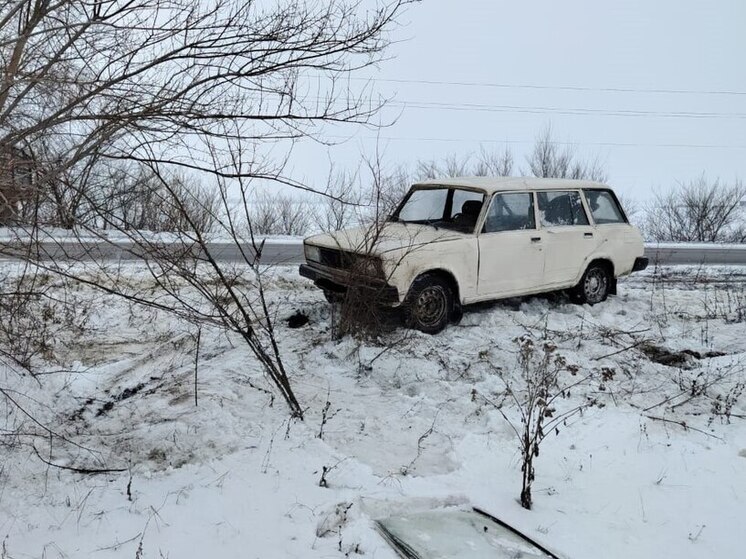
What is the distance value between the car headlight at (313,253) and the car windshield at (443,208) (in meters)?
1.15

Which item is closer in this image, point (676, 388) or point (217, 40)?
point (217, 40)

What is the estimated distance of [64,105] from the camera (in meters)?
4.39

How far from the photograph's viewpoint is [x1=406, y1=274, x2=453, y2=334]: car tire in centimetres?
615

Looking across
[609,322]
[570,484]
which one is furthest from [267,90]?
[609,322]

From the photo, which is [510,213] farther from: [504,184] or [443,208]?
[443,208]

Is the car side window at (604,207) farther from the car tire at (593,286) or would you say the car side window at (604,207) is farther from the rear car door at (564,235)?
the car tire at (593,286)

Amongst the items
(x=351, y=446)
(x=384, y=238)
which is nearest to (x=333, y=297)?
(x=384, y=238)

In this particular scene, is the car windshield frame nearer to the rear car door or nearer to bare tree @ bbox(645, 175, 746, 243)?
the rear car door

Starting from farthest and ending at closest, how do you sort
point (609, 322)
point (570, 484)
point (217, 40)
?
point (609, 322) < point (217, 40) < point (570, 484)

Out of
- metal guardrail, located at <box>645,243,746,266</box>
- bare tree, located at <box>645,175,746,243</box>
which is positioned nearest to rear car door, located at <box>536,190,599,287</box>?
metal guardrail, located at <box>645,243,746,266</box>

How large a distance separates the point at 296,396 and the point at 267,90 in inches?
101

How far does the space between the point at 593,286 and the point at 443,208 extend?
92.1 inches

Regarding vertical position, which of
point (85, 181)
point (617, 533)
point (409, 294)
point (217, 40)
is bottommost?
point (617, 533)

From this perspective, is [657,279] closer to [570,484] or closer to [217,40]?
[570,484]
